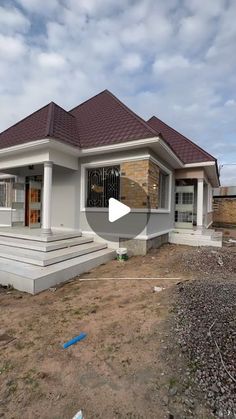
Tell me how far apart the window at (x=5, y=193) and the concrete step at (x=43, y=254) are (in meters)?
4.41

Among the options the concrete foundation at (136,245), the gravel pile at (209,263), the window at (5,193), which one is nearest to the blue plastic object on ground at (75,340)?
the gravel pile at (209,263)

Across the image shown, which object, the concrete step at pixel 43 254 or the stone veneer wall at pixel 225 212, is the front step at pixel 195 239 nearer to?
the concrete step at pixel 43 254

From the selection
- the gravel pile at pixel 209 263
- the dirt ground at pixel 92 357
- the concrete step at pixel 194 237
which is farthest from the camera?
the concrete step at pixel 194 237

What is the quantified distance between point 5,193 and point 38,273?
24.5 feet

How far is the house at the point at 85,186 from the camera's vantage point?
253 inches

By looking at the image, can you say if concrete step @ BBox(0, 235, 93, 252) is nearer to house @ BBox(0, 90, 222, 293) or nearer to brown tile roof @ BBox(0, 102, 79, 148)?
house @ BBox(0, 90, 222, 293)

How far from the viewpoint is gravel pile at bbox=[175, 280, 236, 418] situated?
77.1 inches

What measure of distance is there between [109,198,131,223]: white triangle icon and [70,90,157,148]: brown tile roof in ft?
6.01

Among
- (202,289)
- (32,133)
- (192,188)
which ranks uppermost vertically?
(32,133)

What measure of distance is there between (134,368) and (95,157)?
21.9 ft

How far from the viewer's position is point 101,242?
7.87 m

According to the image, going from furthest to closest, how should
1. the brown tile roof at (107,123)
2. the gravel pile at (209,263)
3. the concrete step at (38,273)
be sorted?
the brown tile roof at (107,123), the gravel pile at (209,263), the concrete step at (38,273)

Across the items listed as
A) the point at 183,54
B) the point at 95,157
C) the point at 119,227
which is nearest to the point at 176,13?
the point at 183,54

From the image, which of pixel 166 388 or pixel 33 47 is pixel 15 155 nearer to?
pixel 33 47
